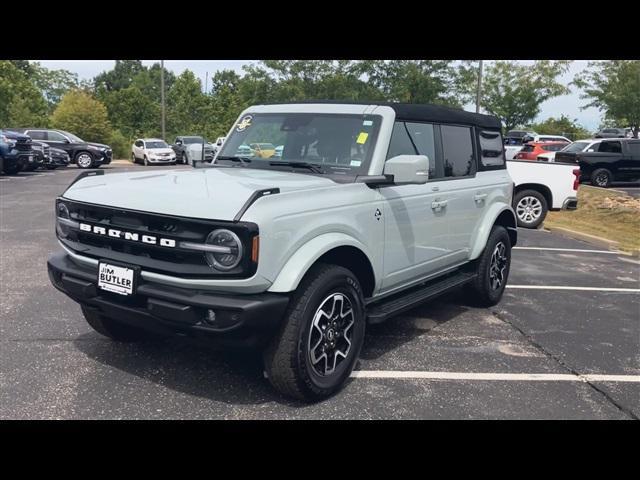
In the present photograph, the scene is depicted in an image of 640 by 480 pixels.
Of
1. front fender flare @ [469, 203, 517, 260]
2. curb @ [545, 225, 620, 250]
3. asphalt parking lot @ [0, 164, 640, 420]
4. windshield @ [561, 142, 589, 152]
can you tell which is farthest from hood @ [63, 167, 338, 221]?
windshield @ [561, 142, 589, 152]

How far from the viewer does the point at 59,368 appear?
409 centimetres

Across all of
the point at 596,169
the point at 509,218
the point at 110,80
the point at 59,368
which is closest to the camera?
the point at 59,368

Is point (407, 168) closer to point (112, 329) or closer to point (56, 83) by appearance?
point (112, 329)

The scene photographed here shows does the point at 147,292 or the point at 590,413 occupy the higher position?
the point at 147,292

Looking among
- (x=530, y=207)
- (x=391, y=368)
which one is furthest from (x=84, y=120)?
(x=391, y=368)

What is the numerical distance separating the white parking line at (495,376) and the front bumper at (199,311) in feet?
4.00

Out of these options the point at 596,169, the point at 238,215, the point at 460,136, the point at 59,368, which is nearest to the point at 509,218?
the point at 460,136

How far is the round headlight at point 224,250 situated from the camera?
3.15 metres

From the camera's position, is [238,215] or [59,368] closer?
[238,215]

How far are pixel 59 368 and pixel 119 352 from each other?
461 millimetres

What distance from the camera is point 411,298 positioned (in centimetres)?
462

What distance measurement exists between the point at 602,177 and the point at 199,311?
65.6 feet

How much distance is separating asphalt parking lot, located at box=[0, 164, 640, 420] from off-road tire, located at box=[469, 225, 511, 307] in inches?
5.8

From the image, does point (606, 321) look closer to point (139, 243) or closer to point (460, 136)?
point (460, 136)
